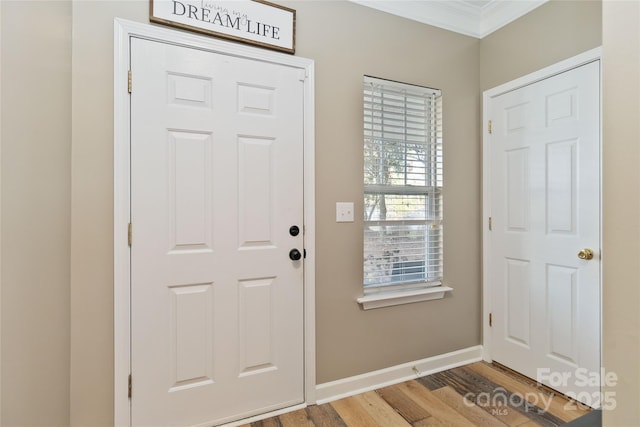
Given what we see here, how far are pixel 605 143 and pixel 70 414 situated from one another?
212cm

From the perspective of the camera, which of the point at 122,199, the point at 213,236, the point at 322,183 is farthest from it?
the point at 322,183

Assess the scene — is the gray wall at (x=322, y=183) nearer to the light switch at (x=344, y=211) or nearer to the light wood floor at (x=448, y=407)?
the light switch at (x=344, y=211)

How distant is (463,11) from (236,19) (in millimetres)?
1651

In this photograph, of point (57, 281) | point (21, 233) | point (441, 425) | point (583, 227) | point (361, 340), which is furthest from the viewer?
point (361, 340)

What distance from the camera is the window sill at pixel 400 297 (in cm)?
209

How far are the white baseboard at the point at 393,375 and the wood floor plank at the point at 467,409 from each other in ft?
0.69

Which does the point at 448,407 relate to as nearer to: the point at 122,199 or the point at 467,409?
the point at 467,409

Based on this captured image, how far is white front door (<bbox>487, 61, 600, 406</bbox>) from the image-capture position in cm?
185

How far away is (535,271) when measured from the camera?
2.15m

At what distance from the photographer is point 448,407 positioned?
1.88 metres

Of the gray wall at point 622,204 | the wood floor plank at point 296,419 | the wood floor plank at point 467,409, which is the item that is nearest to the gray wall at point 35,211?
the wood floor plank at point 296,419

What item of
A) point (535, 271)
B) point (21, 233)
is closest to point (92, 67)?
point (21, 233)

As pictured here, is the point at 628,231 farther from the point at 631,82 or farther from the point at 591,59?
the point at 591,59

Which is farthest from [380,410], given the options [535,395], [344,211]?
[344,211]
